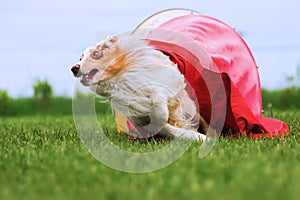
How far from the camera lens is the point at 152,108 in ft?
11.5

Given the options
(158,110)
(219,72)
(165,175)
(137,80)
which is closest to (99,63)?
(137,80)

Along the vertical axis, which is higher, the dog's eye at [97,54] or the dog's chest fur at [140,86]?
the dog's eye at [97,54]

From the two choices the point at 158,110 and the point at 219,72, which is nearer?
the point at 158,110

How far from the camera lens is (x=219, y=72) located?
12.5 ft

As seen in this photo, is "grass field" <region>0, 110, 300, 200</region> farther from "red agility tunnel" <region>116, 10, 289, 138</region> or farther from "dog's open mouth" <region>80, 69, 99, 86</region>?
"red agility tunnel" <region>116, 10, 289, 138</region>

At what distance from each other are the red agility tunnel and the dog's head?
0.43 m

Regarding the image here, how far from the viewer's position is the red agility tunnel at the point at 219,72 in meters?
3.79

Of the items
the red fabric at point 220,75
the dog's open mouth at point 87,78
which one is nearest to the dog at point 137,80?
the dog's open mouth at point 87,78

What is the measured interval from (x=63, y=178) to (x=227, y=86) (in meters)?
1.72

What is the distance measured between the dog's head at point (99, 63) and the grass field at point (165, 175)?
40cm

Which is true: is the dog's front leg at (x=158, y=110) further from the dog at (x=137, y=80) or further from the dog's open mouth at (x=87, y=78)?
the dog's open mouth at (x=87, y=78)

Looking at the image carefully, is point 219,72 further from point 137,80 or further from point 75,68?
point 75,68

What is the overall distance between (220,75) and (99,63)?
82cm

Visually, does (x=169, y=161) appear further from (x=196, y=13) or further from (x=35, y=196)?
(x=196, y=13)
